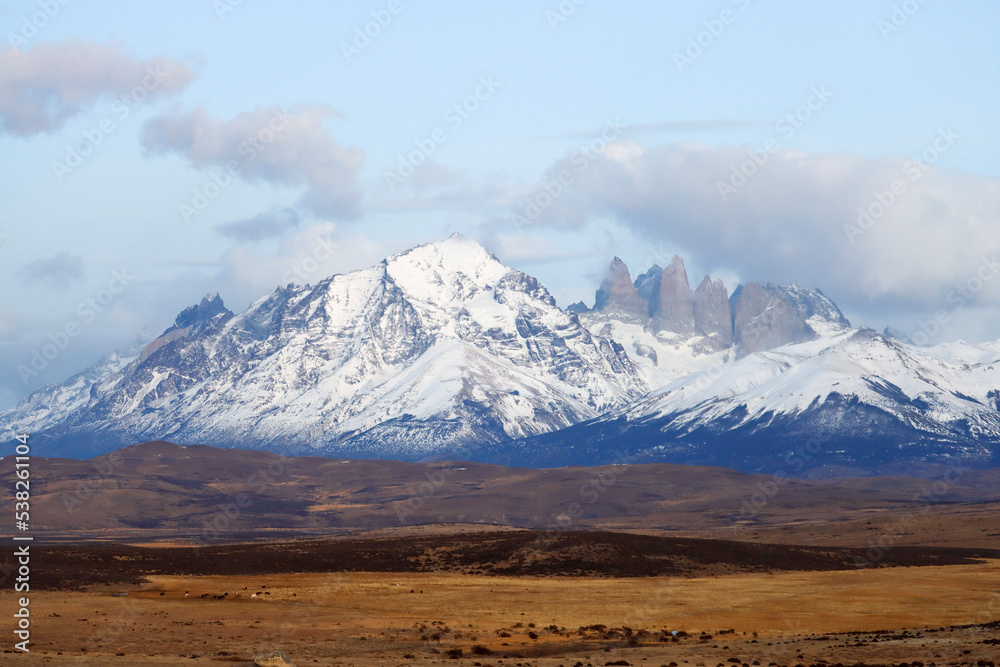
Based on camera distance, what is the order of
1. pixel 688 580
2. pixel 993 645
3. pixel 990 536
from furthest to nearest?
1. pixel 990 536
2. pixel 688 580
3. pixel 993 645

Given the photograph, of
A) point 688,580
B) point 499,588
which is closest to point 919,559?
point 688,580

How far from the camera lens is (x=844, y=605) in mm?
89875

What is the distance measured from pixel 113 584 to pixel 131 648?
115 ft

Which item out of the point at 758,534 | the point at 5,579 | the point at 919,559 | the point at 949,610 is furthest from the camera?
the point at 758,534

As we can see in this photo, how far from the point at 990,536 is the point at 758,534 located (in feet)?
122

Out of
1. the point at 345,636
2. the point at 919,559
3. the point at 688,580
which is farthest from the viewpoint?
the point at 919,559

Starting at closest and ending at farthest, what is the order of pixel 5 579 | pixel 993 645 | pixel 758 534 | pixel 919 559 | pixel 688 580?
pixel 993 645 → pixel 5 579 → pixel 688 580 → pixel 919 559 → pixel 758 534

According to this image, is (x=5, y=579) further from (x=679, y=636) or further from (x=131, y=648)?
(x=679, y=636)

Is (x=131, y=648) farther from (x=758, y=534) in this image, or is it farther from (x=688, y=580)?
(x=758, y=534)

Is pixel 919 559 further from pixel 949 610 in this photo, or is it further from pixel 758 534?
pixel 758 534

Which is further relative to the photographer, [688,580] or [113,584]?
[688,580]

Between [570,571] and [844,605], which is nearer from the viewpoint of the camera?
[844,605]

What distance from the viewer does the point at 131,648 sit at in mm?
65000

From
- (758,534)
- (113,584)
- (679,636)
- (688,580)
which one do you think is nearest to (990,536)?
(758,534)
